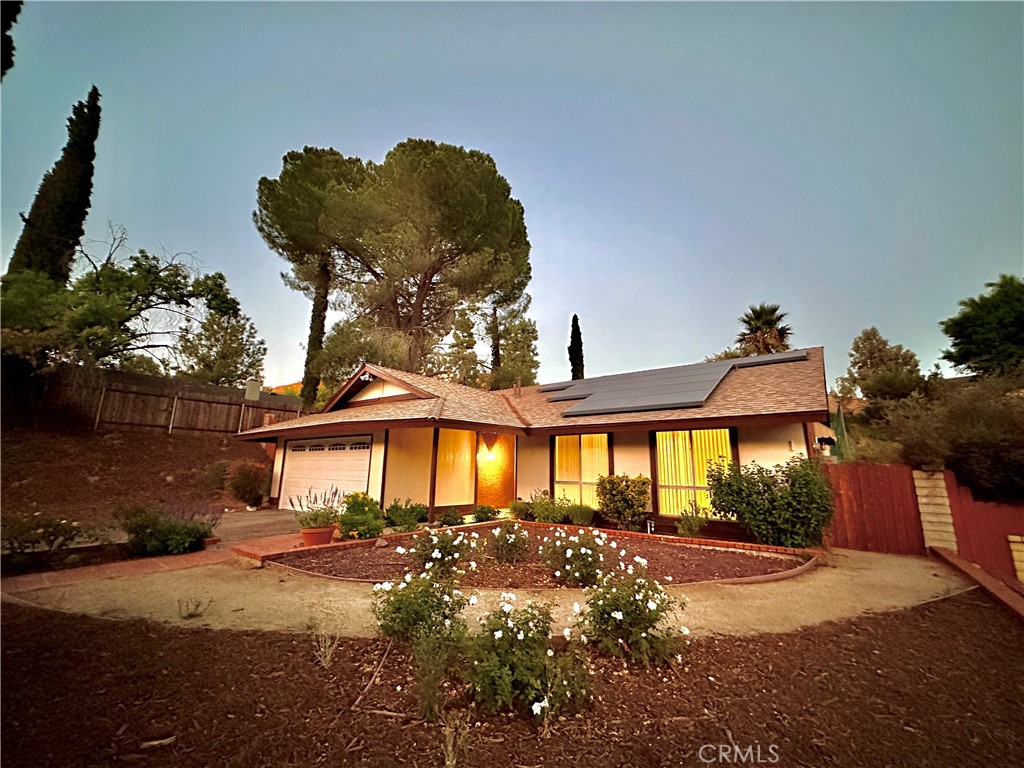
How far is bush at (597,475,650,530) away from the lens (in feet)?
30.4

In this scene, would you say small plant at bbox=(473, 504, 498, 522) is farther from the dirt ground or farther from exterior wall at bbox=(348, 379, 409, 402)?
the dirt ground

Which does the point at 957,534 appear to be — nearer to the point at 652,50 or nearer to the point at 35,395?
the point at 652,50

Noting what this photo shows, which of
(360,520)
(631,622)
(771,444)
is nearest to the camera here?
(631,622)

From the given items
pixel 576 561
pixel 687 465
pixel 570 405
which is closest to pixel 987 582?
pixel 687 465

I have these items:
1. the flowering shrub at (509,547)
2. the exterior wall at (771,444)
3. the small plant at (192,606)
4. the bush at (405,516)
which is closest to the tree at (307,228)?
the bush at (405,516)

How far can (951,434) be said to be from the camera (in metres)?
7.39

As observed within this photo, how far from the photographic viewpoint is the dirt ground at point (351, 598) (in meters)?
4.03

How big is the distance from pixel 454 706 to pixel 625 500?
24.0 feet

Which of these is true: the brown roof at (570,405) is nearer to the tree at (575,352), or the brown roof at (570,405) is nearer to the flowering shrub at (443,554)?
the flowering shrub at (443,554)

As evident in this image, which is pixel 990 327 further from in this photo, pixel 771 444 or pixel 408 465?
pixel 408 465

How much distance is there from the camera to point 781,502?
24.6ft

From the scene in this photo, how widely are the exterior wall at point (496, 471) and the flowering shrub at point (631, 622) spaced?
8885 millimetres

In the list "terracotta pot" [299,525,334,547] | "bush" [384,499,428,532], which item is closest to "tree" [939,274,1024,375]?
"bush" [384,499,428,532]

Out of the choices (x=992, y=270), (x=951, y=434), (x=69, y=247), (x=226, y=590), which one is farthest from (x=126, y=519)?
(x=992, y=270)
